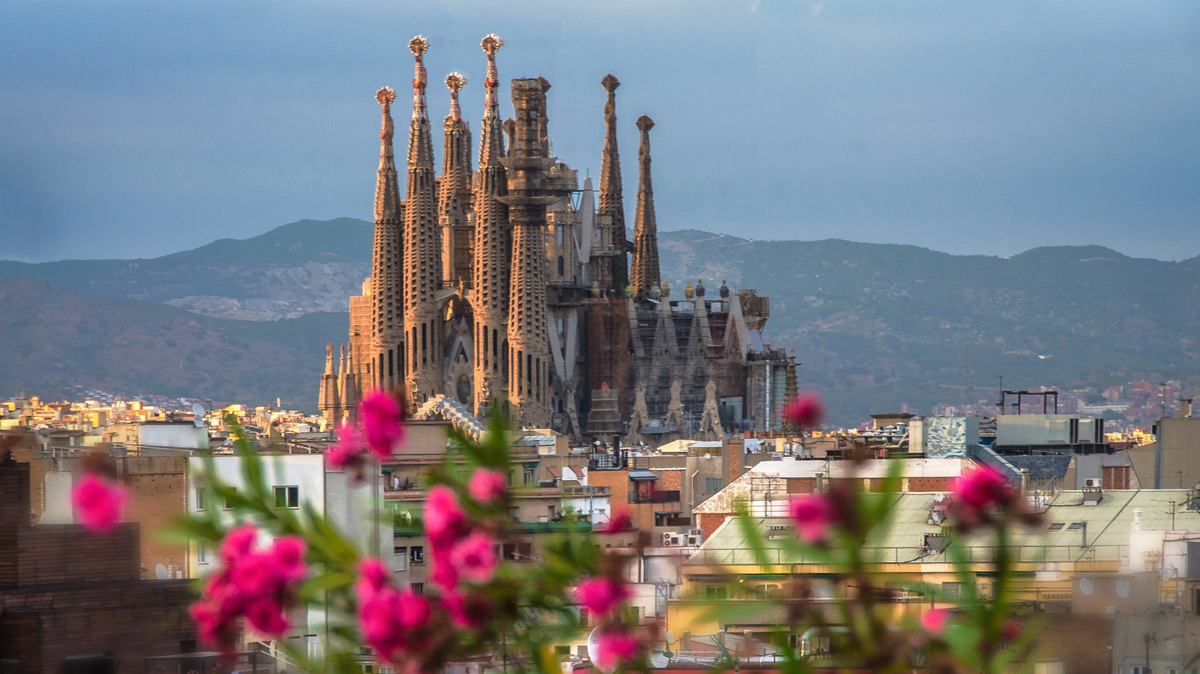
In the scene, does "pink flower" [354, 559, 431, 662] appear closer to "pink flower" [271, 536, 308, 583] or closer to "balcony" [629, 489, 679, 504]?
"pink flower" [271, 536, 308, 583]

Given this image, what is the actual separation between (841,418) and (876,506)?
16433 cm

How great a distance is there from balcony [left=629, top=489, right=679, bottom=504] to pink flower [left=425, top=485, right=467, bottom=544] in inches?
1629

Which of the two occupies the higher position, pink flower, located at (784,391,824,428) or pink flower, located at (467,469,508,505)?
pink flower, located at (784,391,824,428)

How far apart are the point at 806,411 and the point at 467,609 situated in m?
0.88

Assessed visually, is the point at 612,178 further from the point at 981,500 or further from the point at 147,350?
the point at 981,500

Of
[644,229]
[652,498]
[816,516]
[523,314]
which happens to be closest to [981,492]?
[816,516]

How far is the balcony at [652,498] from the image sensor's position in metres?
46.9

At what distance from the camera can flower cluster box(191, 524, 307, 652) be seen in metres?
4.58

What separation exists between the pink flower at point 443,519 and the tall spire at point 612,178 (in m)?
94.5

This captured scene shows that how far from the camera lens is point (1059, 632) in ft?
36.4

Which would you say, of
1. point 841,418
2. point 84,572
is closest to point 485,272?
point 84,572

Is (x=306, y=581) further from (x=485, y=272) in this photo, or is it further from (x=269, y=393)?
(x=269, y=393)

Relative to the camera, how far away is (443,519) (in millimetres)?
4777

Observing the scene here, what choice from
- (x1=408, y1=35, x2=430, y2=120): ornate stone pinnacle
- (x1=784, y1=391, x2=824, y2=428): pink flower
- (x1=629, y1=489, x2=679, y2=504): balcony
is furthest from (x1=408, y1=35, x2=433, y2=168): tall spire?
(x1=784, y1=391, x2=824, y2=428): pink flower
